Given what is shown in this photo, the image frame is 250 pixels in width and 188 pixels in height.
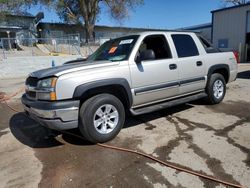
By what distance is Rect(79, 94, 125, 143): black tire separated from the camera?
3.66 m

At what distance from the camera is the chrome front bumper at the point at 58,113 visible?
3.43 m

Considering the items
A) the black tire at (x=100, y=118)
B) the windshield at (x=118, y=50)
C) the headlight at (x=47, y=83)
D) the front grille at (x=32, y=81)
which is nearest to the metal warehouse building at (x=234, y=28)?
the windshield at (x=118, y=50)

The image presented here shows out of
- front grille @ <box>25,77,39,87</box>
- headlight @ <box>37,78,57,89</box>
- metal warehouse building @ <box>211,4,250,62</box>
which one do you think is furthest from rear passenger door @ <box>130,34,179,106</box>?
metal warehouse building @ <box>211,4,250,62</box>

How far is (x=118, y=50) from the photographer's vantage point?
4539 mm

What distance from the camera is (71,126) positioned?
3.58 meters

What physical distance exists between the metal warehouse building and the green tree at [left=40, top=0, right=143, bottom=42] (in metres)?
11.7

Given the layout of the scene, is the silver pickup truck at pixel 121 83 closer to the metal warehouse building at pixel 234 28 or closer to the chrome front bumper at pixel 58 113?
the chrome front bumper at pixel 58 113

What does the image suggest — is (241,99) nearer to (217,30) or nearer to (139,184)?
(139,184)

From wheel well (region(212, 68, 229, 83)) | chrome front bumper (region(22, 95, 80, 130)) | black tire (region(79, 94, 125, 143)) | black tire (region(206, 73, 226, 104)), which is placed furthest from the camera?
wheel well (region(212, 68, 229, 83))

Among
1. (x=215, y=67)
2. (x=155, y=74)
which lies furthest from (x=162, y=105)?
(x=215, y=67)

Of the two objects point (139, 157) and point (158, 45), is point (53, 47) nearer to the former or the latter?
point (158, 45)


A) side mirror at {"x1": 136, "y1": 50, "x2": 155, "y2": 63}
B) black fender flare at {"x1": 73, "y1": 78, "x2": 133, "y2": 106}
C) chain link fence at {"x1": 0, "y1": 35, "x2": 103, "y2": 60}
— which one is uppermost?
chain link fence at {"x1": 0, "y1": 35, "x2": 103, "y2": 60}

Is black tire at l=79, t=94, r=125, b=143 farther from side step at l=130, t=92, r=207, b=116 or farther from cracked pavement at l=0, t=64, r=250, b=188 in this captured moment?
side step at l=130, t=92, r=207, b=116

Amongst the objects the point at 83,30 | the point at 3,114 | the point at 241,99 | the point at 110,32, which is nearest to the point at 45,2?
the point at 83,30
